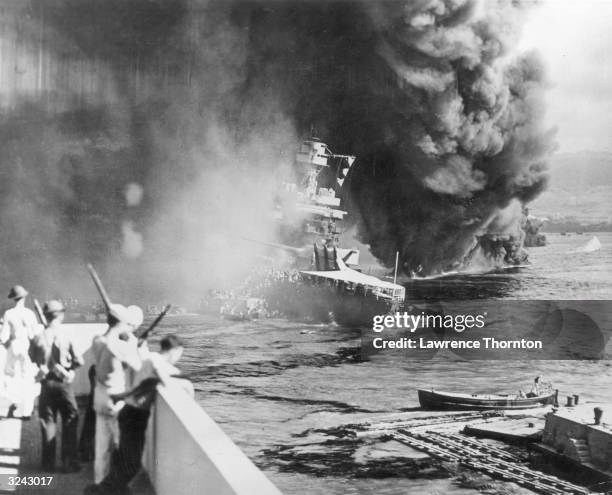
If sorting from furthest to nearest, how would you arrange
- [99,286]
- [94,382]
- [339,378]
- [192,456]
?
[339,378], [99,286], [94,382], [192,456]

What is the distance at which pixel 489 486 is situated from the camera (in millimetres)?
3375

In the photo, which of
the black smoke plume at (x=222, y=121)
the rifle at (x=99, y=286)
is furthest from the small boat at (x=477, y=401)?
the rifle at (x=99, y=286)

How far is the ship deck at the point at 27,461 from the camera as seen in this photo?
3316 mm

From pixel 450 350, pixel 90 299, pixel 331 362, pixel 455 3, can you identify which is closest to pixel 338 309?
pixel 331 362

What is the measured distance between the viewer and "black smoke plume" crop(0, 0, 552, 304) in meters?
3.58

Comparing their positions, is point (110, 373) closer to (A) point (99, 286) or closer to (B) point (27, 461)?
(A) point (99, 286)

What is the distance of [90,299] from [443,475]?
2035 millimetres

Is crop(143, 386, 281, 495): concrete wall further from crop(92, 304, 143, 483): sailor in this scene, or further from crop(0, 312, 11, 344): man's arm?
crop(0, 312, 11, 344): man's arm

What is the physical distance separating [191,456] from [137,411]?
2.13 feet

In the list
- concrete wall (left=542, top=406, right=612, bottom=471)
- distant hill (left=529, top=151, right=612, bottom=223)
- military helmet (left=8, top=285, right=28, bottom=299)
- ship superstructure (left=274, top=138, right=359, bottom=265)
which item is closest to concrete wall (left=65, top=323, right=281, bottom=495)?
military helmet (left=8, top=285, right=28, bottom=299)

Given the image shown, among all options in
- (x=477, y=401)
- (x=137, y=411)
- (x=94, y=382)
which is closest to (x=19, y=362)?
(x=94, y=382)

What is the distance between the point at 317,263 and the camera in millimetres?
3770

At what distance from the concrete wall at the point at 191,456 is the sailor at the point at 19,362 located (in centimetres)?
71

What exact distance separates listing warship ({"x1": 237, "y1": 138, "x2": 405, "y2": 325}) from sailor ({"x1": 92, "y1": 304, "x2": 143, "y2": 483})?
848 mm
